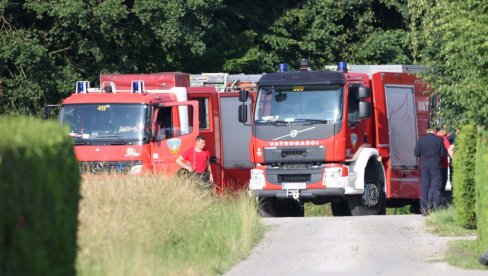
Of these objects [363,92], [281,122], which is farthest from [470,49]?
[281,122]

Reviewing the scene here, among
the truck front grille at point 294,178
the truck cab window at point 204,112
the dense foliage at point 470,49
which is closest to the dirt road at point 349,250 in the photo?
the dense foliage at point 470,49

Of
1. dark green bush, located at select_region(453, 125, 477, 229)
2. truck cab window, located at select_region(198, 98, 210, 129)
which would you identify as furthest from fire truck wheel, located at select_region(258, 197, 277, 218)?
dark green bush, located at select_region(453, 125, 477, 229)

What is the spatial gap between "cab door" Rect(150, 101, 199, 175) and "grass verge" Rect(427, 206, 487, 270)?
630 centimetres

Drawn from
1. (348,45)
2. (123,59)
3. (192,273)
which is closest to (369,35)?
(348,45)

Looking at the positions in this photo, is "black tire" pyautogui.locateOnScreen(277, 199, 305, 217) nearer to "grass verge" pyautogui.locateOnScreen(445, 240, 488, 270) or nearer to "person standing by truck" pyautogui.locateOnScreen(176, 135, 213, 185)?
"person standing by truck" pyautogui.locateOnScreen(176, 135, 213, 185)

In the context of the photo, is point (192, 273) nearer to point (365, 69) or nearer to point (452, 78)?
point (452, 78)

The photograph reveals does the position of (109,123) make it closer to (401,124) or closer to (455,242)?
(401,124)

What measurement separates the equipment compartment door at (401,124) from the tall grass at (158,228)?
25.1 ft

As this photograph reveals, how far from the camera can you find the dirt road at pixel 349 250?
43.3 ft

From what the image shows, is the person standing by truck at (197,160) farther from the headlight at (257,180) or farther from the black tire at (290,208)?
the black tire at (290,208)

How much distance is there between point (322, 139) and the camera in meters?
23.3

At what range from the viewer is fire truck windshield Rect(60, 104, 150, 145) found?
2316 cm

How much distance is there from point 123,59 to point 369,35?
397 inches

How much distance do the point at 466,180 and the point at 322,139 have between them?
5927 millimetres
